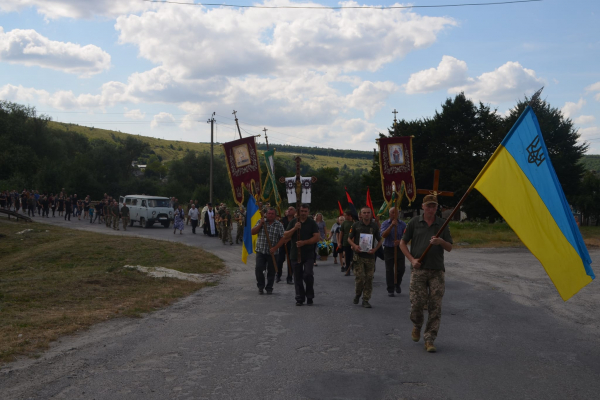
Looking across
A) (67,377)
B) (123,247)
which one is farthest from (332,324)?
(123,247)

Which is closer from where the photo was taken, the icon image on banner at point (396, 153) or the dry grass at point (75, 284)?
Answer: the dry grass at point (75, 284)

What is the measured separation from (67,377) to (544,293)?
10082mm

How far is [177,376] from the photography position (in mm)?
5684

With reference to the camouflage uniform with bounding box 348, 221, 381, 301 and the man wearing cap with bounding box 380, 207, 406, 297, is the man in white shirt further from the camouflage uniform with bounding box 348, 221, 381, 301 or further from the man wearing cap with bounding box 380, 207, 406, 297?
the camouflage uniform with bounding box 348, 221, 381, 301

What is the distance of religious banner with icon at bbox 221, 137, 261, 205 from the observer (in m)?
18.1

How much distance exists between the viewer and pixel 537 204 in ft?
21.4

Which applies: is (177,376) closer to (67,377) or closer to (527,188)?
(67,377)

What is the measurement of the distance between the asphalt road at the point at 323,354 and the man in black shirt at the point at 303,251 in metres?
0.30

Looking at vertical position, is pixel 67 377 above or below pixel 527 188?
below

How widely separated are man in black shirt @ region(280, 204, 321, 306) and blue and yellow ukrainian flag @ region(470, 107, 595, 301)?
14.3 ft

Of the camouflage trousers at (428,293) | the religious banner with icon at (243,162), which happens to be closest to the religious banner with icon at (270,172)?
the religious banner with icon at (243,162)

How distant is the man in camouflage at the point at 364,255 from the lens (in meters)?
10.3

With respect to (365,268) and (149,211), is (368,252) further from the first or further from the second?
A: (149,211)

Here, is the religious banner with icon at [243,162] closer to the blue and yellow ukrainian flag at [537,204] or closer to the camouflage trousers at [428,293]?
the camouflage trousers at [428,293]
